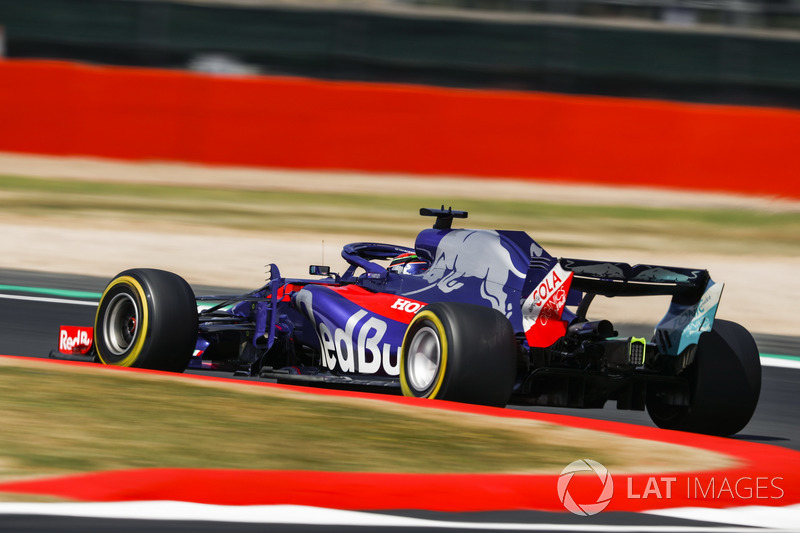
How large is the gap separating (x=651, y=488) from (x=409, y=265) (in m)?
2.82

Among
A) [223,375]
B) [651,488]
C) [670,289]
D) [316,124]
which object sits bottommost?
[651,488]

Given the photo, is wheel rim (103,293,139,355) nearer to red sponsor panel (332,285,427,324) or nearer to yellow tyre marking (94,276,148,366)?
yellow tyre marking (94,276,148,366)

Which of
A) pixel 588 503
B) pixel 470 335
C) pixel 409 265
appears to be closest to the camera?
pixel 588 503

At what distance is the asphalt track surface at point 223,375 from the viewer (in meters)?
5.12

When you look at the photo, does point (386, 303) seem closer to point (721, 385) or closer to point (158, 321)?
point (158, 321)

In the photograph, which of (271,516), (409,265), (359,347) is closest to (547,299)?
(359,347)

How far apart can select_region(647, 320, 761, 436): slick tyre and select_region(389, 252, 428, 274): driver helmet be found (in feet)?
5.19

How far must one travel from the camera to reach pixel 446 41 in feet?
82.0

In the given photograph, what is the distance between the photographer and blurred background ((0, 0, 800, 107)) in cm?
2480

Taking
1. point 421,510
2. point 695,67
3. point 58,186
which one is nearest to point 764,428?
point 421,510

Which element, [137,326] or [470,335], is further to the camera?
[137,326]

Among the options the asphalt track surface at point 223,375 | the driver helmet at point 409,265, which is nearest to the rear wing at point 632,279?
the asphalt track surface at point 223,375

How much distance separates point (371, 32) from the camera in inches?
1015

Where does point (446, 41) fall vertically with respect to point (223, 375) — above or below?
above
